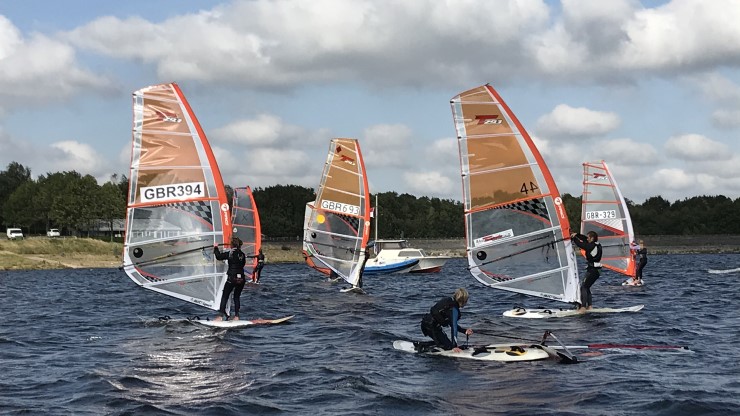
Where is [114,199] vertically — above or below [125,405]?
above

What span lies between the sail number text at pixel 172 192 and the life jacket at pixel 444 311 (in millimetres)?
6774

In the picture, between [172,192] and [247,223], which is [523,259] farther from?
[247,223]

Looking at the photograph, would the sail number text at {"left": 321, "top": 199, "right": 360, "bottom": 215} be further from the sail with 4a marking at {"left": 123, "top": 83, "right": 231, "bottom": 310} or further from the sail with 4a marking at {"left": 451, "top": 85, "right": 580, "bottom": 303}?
the sail with 4a marking at {"left": 123, "top": 83, "right": 231, "bottom": 310}

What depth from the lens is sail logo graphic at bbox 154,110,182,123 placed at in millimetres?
19281

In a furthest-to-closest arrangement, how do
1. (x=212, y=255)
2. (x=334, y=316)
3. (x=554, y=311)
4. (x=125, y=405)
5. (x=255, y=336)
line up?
(x=334, y=316), (x=554, y=311), (x=212, y=255), (x=255, y=336), (x=125, y=405)

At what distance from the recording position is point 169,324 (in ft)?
66.2

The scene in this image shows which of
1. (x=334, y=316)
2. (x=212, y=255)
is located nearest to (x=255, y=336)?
(x=212, y=255)

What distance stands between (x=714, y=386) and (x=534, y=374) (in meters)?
2.63

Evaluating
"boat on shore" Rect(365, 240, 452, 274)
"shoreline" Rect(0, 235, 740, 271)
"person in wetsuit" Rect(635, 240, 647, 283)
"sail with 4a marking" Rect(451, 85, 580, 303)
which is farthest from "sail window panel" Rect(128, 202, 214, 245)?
"shoreline" Rect(0, 235, 740, 271)

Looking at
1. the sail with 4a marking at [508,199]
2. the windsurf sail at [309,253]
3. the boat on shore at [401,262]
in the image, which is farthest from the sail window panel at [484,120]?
the boat on shore at [401,262]

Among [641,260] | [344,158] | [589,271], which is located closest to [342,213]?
[344,158]

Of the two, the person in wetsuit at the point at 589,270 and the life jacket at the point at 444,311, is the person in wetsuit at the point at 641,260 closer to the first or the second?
the person in wetsuit at the point at 589,270

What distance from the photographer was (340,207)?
3356 cm

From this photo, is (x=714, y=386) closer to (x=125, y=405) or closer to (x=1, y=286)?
(x=125, y=405)
